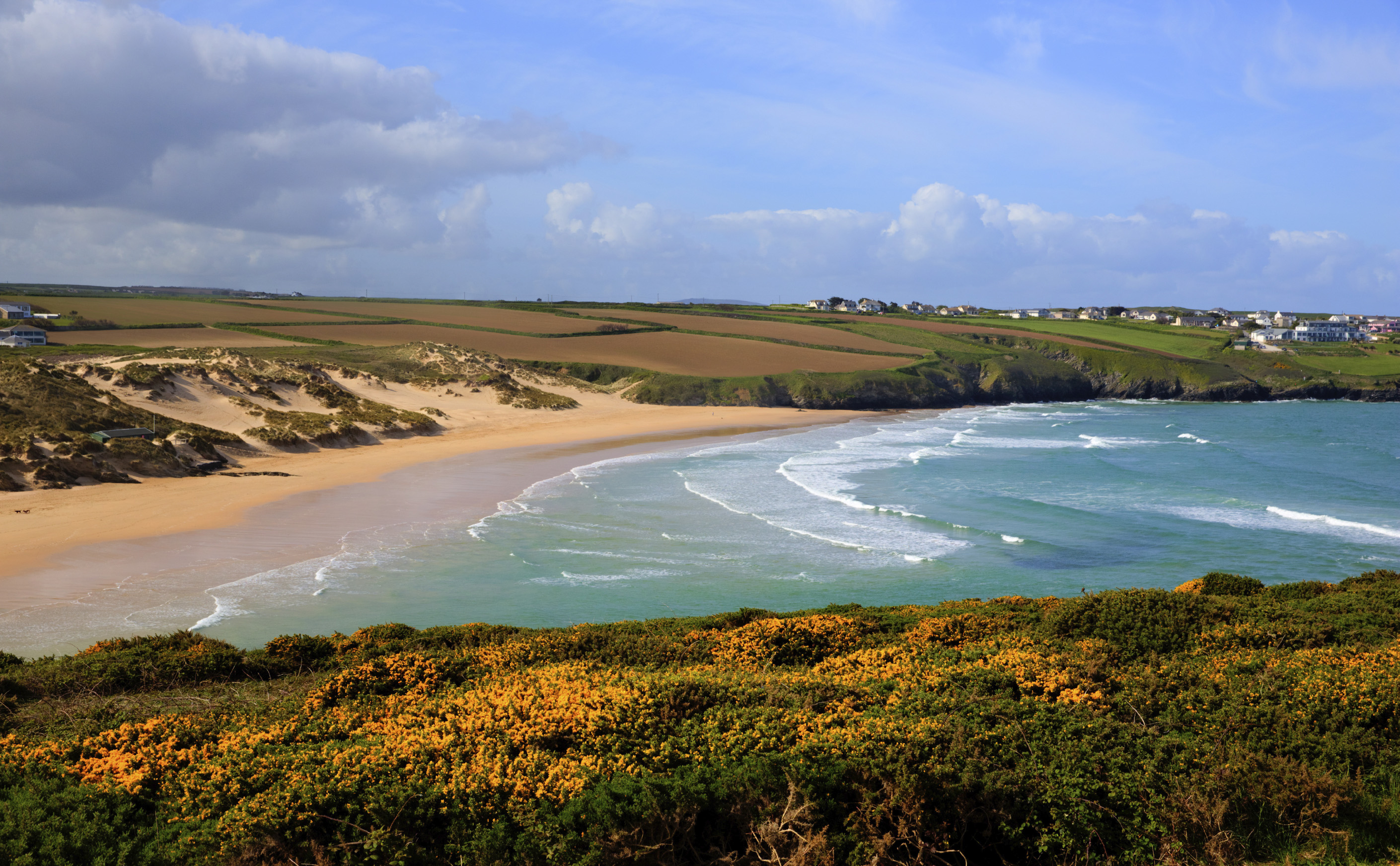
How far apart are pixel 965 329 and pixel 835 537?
10375 cm

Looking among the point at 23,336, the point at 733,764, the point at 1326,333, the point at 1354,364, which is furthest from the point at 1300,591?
the point at 1326,333

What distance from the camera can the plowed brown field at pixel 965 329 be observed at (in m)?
113

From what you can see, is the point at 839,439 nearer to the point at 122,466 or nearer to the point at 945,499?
the point at 945,499

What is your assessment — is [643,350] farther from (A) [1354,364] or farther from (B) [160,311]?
(A) [1354,364]

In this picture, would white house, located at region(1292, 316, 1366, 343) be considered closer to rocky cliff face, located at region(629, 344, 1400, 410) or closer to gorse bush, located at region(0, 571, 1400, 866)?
rocky cliff face, located at region(629, 344, 1400, 410)

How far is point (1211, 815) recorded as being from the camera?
6.74 meters

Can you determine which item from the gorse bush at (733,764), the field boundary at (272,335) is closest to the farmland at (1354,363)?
the field boundary at (272,335)

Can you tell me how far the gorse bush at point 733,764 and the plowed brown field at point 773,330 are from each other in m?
96.8

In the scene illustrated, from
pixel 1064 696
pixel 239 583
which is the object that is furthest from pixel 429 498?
pixel 1064 696

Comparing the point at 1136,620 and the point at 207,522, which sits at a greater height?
the point at 1136,620

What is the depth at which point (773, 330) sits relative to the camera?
114500 millimetres

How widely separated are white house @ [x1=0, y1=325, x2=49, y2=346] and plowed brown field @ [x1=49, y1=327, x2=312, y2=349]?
97 centimetres

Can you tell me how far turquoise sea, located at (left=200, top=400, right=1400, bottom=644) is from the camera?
2042 cm

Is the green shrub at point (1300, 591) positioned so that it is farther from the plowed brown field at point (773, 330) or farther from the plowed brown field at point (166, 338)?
the plowed brown field at point (773, 330)
